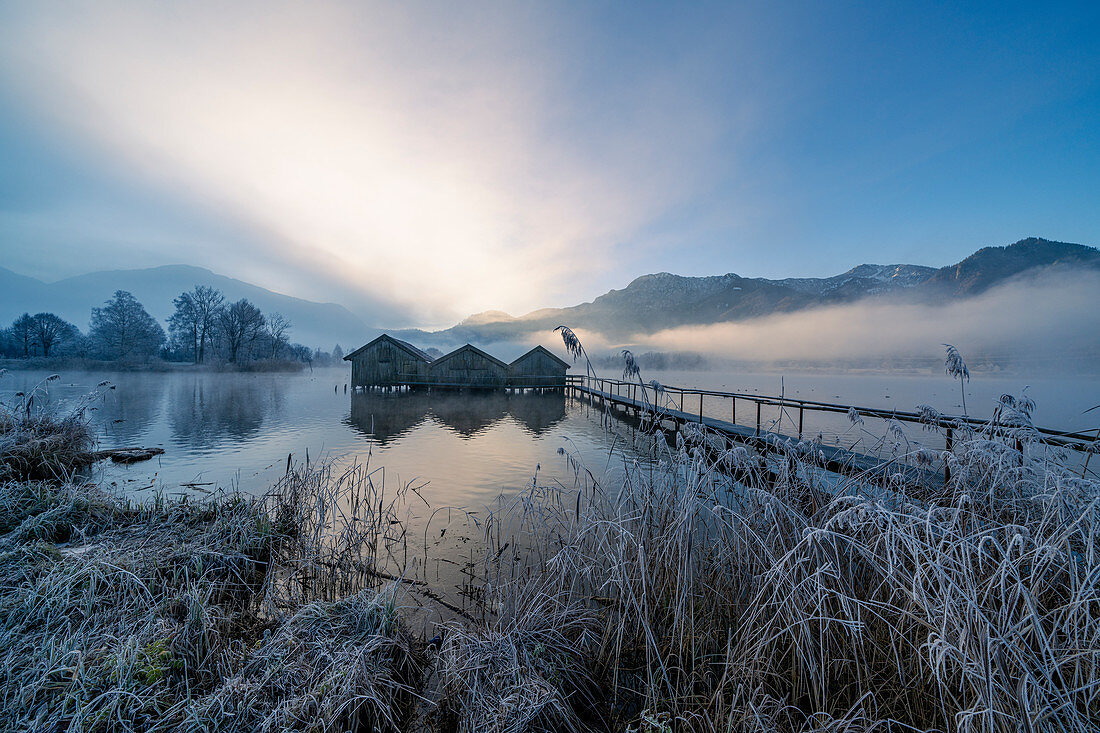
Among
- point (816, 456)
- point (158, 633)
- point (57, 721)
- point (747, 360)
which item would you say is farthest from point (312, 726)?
point (747, 360)

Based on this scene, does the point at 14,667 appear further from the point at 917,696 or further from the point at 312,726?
the point at 917,696

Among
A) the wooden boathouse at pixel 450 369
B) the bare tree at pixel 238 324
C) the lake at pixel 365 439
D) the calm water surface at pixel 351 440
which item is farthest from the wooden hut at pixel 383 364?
the bare tree at pixel 238 324

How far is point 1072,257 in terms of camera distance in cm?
11500

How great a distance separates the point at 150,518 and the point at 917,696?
865cm

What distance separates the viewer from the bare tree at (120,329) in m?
52.1

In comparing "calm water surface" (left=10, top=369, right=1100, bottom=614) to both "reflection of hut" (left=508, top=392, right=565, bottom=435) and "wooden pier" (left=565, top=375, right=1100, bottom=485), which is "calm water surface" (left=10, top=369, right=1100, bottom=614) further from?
"wooden pier" (left=565, top=375, right=1100, bottom=485)

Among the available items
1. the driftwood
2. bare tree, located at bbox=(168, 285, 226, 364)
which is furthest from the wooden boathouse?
bare tree, located at bbox=(168, 285, 226, 364)

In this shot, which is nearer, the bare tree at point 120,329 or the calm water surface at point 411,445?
the calm water surface at point 411,445

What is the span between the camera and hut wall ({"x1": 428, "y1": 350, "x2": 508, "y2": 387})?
127 feet

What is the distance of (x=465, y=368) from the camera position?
3906cm

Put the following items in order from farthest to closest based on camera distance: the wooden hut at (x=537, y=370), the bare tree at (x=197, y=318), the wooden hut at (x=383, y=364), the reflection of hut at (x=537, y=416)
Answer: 1. the bare tree at (x=197, y=318)
2. the wooden hut at (x=537, y=370)
3. the wooden hut at (x=383, y=364)
4. the reflection of hut at (x=537, y=416)

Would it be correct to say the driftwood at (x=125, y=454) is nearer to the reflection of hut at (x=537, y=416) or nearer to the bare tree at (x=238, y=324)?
the reflection of hut at (x=537, y=416)

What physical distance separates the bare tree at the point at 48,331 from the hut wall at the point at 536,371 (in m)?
63.3

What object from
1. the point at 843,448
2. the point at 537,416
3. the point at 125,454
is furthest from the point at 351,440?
the point at 843,448
